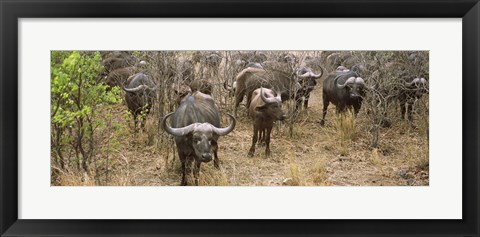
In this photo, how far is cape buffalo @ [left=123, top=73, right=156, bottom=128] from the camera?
532 centimetres

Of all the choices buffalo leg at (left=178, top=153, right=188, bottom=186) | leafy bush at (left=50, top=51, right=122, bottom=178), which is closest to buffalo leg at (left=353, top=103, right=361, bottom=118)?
buffalo leg at (left=178, top=153, right=188, bottom=186)

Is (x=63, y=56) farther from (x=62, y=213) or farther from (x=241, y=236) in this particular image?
(x=241, y=236)

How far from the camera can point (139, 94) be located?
5.27 m

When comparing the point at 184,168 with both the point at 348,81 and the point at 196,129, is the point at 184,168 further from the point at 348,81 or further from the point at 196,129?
the point at 348,81

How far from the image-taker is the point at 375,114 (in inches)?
215

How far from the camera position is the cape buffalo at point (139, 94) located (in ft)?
17.5

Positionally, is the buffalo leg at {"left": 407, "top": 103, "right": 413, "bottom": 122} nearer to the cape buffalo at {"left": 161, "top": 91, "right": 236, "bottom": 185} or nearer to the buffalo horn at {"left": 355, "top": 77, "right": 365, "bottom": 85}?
the buffalo horn at {"left": 355, "top": 77, "right": 365, "bottom": 85}

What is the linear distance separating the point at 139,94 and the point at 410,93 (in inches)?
A: 94.6

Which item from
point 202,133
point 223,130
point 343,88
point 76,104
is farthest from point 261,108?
point 76,104
